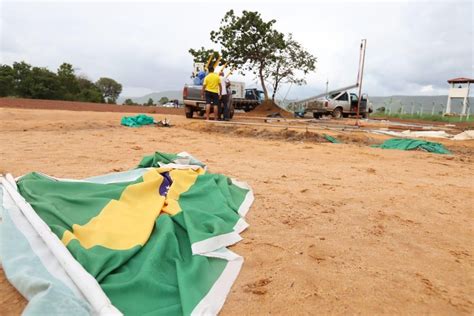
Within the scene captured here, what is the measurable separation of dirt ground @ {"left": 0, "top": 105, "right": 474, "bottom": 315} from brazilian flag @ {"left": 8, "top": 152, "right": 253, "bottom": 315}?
148 mm

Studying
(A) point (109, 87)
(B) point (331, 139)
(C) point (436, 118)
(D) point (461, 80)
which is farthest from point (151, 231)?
(A) point (109, 87)

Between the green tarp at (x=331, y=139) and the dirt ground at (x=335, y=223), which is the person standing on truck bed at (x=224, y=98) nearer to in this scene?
the green tarp at (x=331, y=139)

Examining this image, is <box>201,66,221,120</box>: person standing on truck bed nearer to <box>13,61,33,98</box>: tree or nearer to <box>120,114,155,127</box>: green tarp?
<box>120,114,155,127</box>: green tarp

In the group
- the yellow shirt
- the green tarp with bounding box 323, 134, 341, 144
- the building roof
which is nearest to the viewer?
the green tarp with bounding box 323, 134, 341, 144

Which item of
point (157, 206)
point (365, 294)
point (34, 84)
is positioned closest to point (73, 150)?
point (157, 206)

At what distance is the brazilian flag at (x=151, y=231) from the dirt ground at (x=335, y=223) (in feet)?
0.49

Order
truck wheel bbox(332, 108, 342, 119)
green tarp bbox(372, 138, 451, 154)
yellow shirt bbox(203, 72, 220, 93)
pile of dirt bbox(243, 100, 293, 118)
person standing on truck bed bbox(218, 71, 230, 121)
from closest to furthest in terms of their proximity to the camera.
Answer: green tarp bbox(372, 138, 451, 154)
yellow shirt bbox(203, 72, 220, 93)
person standing on truck bed bbox(218, 71, 230, 121)
truck wheel bbox(332, 108, 342, 119)
pile of dirt bbox(243, 100, 293, 118)

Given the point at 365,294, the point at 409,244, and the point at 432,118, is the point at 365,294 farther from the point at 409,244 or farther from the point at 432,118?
the point at 432,118

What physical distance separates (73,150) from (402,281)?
470cm

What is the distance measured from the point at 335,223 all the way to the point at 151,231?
141 centimetres

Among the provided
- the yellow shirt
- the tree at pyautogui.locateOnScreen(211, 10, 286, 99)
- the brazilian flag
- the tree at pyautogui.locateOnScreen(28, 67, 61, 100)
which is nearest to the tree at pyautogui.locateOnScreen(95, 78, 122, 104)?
the tree at pyautogui.locateOnScreen(28, 67, 61, 100)

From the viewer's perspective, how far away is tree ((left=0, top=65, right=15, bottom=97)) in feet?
99.7

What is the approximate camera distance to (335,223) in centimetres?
254

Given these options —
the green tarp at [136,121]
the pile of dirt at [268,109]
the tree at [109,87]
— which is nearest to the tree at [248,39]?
the pile of dirt at [268,109]
